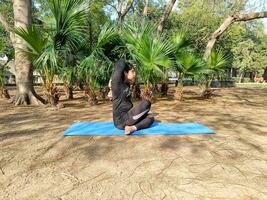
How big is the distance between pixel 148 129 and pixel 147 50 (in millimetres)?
3075

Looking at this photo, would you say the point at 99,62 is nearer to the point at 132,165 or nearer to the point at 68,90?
the point at 68,90

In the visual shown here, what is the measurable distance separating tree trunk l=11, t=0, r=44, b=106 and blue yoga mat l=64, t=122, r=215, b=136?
329cm

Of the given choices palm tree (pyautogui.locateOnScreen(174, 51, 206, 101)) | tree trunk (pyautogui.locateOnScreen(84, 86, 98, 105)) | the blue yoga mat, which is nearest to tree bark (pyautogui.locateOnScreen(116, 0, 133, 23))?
palm tree (pyautogui.locateOnScreen(174, 51, 206, 101))

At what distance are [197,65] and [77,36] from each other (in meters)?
3.65

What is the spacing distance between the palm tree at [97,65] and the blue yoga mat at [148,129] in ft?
7.97

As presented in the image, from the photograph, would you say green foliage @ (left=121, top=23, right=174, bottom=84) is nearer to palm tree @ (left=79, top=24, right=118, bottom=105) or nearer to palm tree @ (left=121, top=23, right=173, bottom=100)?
palm tree @ (left=121, top=23, right=173, bottom=100)

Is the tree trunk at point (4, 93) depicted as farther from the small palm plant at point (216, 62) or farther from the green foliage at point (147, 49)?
the small palm plant at point (216, 62)

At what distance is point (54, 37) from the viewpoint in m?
6.25

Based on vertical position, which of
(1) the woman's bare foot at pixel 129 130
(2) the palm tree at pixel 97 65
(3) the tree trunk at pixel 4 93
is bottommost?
(1) the woman's bare foot at pixel 129 130

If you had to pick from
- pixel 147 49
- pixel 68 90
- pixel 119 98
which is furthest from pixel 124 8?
pixel 119 98

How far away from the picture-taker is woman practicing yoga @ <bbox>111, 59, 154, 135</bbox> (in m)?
4.23

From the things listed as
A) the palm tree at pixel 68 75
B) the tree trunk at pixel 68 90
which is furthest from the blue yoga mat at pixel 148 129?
the tree trunk at pixel 68 90

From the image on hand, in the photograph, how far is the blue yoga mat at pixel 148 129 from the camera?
414 centimetres

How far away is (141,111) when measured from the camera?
424 centimetres
